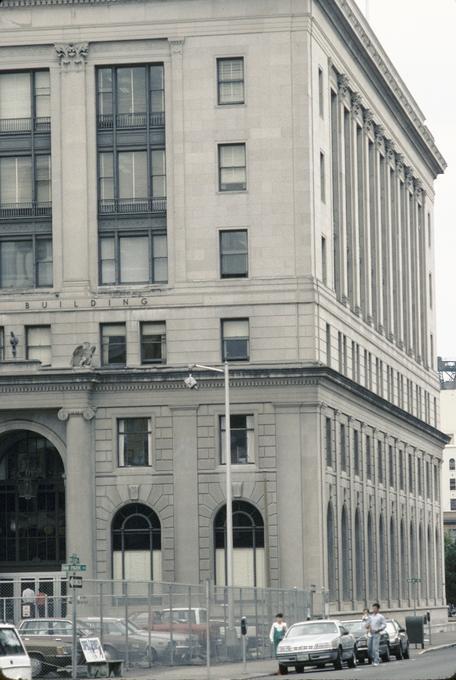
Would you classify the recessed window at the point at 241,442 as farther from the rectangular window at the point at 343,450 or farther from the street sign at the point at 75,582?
the street sign at the point at 75,582

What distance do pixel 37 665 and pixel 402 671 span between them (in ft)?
35.8

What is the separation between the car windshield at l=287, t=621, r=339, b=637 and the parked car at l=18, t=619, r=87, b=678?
27.8 feet

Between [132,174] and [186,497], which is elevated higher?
[132,174]

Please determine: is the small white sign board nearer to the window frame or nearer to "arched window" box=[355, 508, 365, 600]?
the window frame

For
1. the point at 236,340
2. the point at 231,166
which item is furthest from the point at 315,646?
the point at 231,166

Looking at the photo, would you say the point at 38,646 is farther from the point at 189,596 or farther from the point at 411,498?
the point at 411,498

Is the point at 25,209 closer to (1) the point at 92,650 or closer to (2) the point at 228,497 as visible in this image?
(2) the point at 228,497

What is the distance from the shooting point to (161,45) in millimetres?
92625

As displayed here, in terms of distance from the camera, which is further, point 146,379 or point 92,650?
point 146,379

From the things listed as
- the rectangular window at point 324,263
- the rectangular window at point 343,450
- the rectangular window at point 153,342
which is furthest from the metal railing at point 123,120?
the rectangular window at point 343,450

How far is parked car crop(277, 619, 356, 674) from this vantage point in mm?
62531

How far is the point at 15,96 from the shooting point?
93.3 m

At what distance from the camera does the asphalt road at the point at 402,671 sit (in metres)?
52.4

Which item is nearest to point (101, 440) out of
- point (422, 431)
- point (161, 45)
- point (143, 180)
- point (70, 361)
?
point (70, 361)
